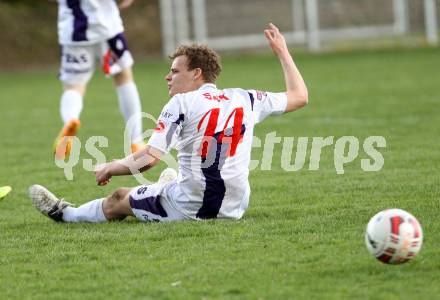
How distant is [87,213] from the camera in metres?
6.45

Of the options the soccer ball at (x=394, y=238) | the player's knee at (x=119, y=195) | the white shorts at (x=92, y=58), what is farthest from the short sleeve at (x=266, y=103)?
the white shorts at (x=92, y=58)

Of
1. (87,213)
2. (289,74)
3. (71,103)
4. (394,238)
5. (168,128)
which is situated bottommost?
(87,213)

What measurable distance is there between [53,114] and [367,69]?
6.64 metres

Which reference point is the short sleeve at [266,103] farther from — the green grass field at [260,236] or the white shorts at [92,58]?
the white shorts at [92,58]

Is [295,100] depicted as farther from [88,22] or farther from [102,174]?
[88,22]

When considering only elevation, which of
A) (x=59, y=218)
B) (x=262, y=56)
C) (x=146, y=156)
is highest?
(x=146, y=156)

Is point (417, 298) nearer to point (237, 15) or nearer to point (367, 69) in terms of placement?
point (367, 69)

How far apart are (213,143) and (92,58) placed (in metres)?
4.43

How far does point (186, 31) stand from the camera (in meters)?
24.0

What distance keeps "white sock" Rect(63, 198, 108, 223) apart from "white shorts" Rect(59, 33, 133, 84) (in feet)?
11.7

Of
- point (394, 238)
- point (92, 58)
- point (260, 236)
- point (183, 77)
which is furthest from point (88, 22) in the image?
point (394, 238)

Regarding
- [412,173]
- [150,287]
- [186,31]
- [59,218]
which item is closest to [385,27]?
[186,31]

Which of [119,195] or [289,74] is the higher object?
[289,74]

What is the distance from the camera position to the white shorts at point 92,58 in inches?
391
